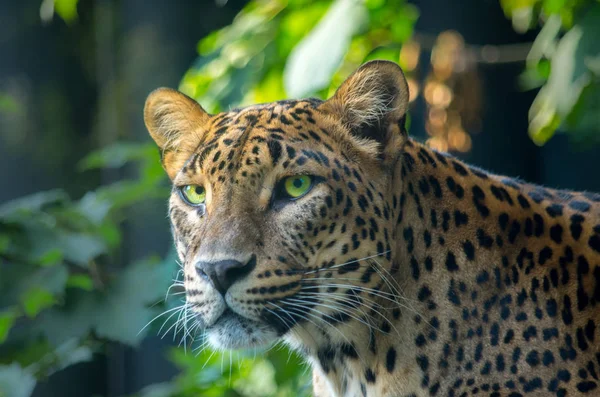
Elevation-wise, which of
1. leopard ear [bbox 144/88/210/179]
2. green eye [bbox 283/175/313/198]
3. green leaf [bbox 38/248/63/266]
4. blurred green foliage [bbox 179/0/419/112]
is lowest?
green eye [bbox 283/175/313/198]

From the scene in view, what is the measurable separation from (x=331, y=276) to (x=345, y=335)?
32cm

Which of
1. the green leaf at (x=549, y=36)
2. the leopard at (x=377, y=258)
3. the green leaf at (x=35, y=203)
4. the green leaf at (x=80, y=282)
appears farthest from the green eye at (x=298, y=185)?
the green leaf at (x=549, y=36)

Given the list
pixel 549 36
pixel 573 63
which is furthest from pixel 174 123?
pixel 549 36

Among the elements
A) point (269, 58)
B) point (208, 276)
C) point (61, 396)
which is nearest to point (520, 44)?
point (269, 58)

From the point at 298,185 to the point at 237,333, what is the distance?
2.16 feet

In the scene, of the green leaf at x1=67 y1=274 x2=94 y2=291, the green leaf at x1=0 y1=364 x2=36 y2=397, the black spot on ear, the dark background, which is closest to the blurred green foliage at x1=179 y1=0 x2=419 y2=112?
the green leaf at x1=67 y1=274 x2=94 y2=291

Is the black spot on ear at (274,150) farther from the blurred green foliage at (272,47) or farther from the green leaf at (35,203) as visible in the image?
the green leaf at (35,203)

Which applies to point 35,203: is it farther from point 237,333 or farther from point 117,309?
point 237,333

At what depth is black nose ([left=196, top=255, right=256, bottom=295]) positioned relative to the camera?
12.3 feet

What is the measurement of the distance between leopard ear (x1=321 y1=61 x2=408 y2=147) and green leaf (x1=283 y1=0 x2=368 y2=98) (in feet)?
4.33

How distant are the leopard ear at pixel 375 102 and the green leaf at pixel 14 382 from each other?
2.59 meters

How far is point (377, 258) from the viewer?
3975mm

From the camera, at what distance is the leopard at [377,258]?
3.90 meters

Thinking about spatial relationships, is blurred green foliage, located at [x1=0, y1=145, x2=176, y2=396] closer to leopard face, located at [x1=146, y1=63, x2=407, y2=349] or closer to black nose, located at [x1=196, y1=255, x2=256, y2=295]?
leopard face, located at [x1=146, y1=63, x2=407, y2=349]
